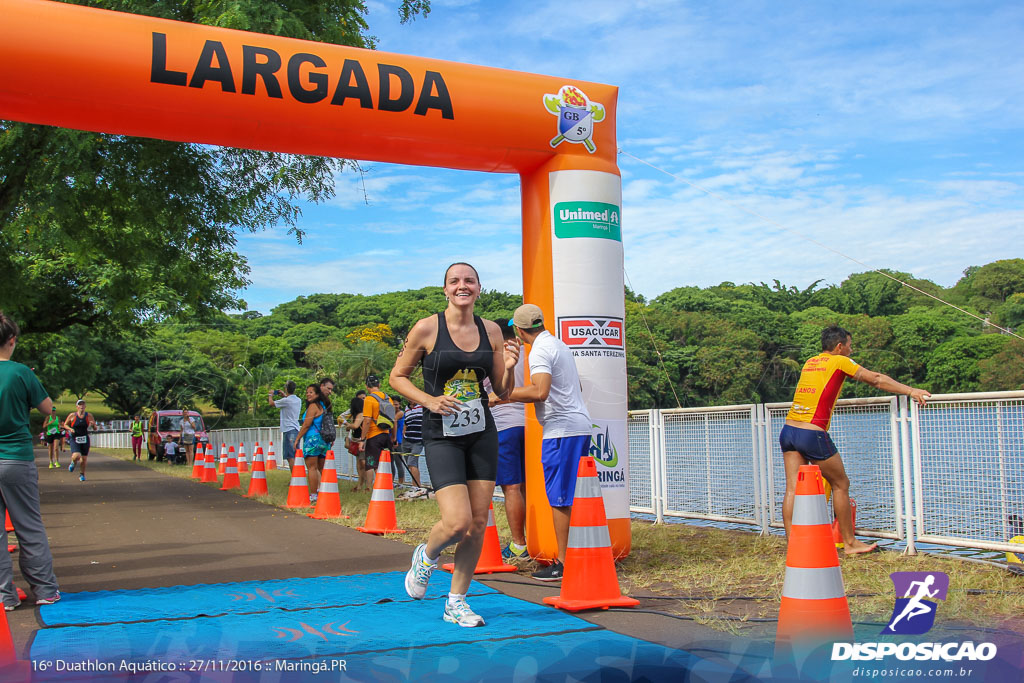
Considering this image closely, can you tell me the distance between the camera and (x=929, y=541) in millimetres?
6699

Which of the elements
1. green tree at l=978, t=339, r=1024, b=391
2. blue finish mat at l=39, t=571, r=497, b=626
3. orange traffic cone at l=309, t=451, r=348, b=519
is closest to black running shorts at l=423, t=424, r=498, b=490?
blue finish mat at l=39, t=571, r=497, b=626

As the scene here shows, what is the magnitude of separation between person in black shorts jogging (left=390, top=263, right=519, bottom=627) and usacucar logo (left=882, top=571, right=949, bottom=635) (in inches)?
90.0

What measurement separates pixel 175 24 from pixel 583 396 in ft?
13.7

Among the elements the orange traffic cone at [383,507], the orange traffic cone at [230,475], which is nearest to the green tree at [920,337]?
the orange traffic cone at [230,475]

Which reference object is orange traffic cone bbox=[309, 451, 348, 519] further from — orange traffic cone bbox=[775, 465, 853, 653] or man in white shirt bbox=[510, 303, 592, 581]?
orange traffic cone bbox=[775, 465, 853, 653]

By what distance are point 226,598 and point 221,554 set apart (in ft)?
7.62

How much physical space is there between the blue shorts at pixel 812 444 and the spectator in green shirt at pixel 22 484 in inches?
219

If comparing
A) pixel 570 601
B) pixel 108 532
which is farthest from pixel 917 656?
pixel 108 532

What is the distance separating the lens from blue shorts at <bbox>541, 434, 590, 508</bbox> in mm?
6008

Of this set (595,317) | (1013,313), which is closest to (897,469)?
(595,317)

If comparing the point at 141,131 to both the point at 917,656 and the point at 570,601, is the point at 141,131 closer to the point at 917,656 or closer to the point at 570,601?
the point at 570,601

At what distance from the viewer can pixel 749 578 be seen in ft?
20.1

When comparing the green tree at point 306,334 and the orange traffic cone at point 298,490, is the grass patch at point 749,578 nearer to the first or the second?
the orange traffic cone at point 298,490

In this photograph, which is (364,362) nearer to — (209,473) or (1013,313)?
(209,473)
